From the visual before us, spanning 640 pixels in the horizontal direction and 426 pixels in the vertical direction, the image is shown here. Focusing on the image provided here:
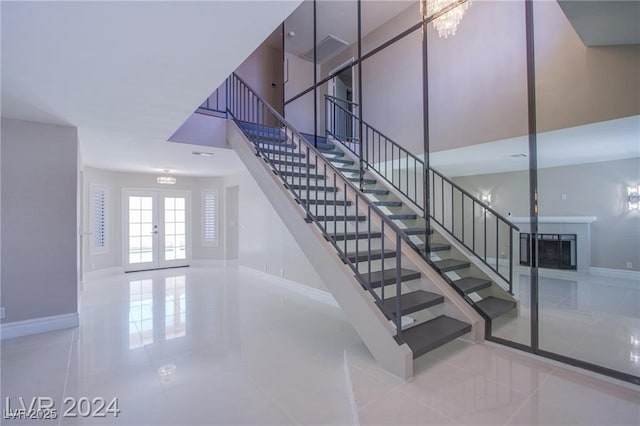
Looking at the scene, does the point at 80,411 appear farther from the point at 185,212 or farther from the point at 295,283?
the point at 185,212

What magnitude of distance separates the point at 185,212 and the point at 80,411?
21.6ft

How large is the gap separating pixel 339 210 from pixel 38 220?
3601 millimetres

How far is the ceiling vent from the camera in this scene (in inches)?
228

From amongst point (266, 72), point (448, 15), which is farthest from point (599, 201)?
point (266, 72)

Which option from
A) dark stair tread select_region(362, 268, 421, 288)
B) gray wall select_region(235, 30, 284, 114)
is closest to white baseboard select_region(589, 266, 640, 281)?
dark stair tread select_region(362, 268, 421, 288)

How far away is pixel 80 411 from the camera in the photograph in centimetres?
207

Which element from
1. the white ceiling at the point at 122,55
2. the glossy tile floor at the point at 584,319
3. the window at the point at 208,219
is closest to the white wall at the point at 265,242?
the window at the point at 208,219

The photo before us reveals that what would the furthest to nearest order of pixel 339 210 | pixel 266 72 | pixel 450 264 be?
pixel 266 72, pixel 339 210, pixel 450 264

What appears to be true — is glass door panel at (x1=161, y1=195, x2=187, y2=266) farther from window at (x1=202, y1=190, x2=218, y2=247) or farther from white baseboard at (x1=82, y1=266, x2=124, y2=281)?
white baseboard at (x1=82, y1=266, x2=124, y2=281)

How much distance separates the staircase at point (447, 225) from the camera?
3.11m

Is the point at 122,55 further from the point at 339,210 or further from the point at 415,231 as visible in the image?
the point at 415,231

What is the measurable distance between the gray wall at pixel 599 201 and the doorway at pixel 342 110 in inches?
134

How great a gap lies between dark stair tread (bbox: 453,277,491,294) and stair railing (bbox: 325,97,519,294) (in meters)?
0.17

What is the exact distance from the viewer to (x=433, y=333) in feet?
8.55
